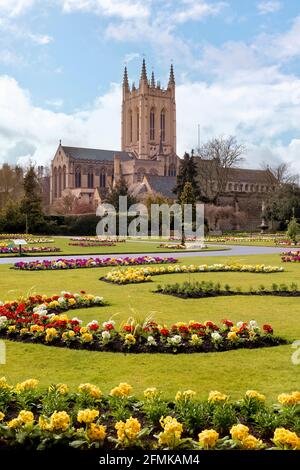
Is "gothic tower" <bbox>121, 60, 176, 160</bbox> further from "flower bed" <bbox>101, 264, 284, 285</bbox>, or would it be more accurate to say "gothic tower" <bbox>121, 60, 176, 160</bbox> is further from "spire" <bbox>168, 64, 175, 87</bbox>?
"flower bed" <bbox>101, 264, 284, 285</bbox>

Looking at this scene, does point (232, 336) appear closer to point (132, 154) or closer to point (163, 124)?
point (132, 154)

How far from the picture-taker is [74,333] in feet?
23.9

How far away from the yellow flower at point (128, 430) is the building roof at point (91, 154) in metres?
103

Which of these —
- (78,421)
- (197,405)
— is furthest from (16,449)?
(197,405)

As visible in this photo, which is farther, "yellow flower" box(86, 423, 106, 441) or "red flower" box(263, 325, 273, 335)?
"red flower" box(263, 325, 273, 335)

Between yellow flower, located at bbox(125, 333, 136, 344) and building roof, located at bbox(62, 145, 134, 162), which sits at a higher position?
building roof, located at bbox(62, 145, 134, 162)

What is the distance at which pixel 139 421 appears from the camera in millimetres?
4523

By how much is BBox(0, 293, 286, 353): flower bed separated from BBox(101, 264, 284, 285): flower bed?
5836 millimetres

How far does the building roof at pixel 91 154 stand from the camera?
348 feet

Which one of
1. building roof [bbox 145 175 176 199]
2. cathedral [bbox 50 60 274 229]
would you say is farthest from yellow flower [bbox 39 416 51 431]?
building roof [bbox 145 175 176 199]

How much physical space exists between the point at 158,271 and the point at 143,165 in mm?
84086

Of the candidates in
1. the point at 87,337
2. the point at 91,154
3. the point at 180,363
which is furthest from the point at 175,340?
the point at 91,154

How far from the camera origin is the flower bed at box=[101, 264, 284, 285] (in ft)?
45.4
